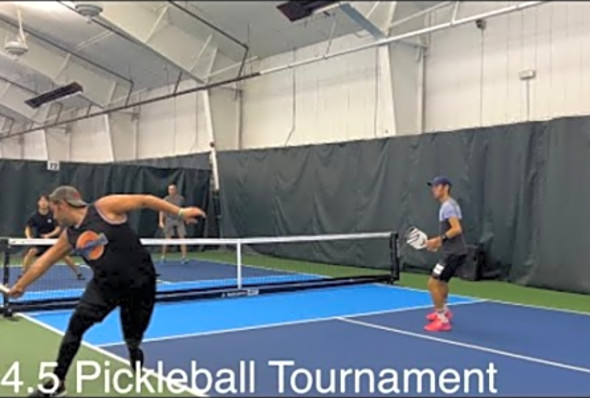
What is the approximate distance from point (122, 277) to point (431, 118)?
10225mm

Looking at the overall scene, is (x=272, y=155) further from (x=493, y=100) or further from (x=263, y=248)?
(x=493, y=100)

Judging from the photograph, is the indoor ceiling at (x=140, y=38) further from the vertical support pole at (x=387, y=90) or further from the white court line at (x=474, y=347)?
the vertical support pole at (x=387, y=90)

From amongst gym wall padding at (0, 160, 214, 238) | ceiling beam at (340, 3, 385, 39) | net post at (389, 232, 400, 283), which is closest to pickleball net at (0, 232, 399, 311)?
net post at (389, 232, 400, 283)

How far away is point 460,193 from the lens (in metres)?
12.5

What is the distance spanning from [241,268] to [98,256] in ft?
27.9

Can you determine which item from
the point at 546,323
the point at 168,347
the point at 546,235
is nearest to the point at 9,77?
the point at 168,347

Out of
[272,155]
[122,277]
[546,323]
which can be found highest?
[272,155]

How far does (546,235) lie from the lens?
10930 mm

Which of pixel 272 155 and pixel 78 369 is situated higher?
pixel 272 155

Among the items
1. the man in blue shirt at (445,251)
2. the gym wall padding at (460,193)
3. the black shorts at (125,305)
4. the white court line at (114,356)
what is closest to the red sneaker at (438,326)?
the man in blue shirt at (445,251)

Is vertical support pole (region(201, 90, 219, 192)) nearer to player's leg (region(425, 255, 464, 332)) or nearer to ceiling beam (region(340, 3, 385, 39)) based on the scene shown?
player's leg (region(425, 255, 464, 332))

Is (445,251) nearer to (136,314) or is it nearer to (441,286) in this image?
(441,286)

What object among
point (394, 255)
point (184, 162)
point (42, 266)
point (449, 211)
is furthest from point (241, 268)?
point (42, 266)

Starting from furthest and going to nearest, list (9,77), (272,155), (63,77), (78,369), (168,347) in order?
(272,155) < (63,77) < (9,77) < (168,347) < (78,369)
